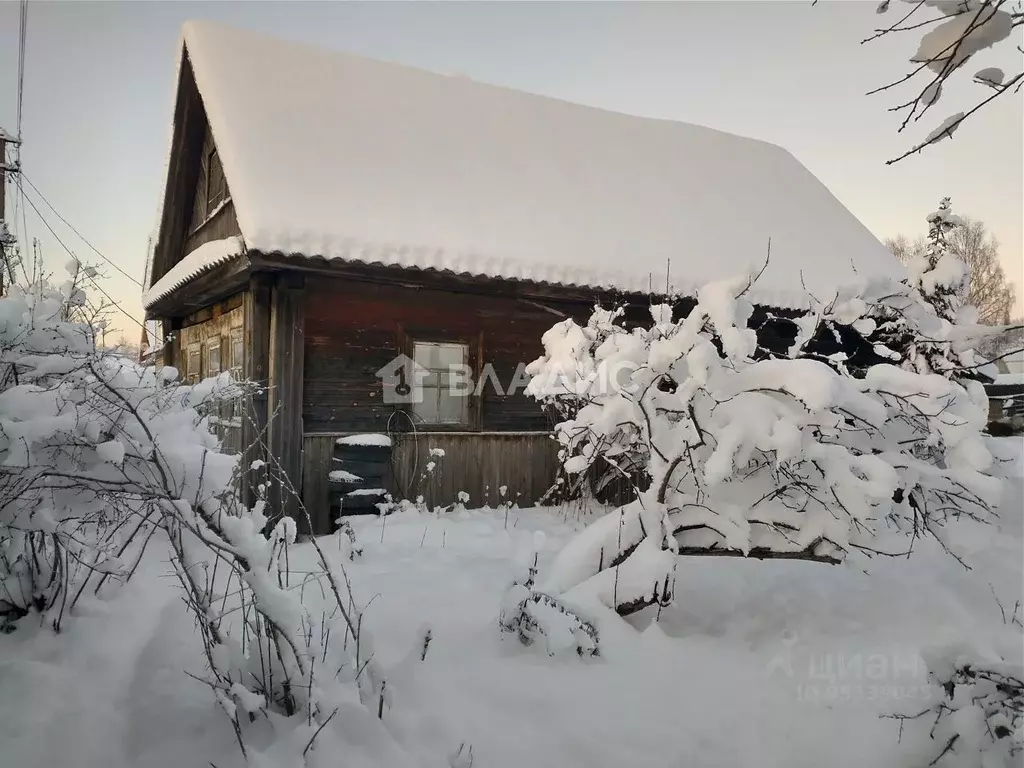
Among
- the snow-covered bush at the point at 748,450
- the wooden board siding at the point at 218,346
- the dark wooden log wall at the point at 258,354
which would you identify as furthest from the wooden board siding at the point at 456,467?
the snow-covered bush at the point at 748,450

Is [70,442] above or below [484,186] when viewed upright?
below

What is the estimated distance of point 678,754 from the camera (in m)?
2.19

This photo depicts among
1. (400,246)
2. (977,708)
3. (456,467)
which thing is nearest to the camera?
(977,708)

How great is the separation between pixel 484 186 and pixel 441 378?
7.64 feet

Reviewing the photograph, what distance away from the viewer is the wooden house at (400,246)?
5.69m

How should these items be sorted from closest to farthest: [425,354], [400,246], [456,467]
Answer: [400,246] → [456,467] → [425,354]

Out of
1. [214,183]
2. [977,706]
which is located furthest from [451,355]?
[977,706]

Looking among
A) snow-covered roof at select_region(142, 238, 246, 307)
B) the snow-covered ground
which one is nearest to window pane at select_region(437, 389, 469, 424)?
snow-covered roof at select_region(142, 238, 246, 307)

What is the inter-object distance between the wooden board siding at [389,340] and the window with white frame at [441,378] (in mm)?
124

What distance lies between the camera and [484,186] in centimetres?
719

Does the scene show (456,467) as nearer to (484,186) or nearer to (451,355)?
(451,355)

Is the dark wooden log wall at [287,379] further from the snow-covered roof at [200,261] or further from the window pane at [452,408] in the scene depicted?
the window pane at [452,408]

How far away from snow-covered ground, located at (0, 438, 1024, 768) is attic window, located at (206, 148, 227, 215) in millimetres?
5116

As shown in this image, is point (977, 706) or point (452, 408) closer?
point (977, 706)
